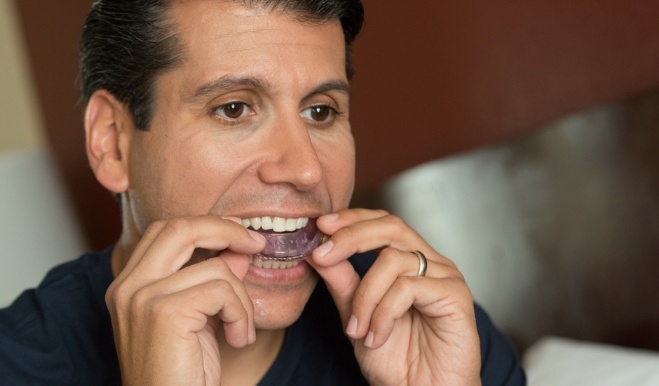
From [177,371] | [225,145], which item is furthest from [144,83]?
[177,371]

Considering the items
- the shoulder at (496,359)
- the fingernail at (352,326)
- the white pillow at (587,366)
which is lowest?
the white pillow at (587,366)

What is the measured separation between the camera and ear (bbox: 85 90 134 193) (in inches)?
55.3

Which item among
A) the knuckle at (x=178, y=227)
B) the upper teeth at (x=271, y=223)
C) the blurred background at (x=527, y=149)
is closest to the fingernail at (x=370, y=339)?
the upper teeth at (x=271, y=223)

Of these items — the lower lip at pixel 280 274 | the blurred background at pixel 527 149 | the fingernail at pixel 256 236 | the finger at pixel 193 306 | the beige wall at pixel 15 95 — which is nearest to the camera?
the finger at pixel 193 306

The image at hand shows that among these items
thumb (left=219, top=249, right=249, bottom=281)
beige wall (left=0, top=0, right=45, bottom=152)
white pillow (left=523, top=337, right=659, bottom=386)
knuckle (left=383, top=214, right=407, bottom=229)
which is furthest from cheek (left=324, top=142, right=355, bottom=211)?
beige wall (left=0, top=0, right=45, bottom=152)

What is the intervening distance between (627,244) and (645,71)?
398 mm

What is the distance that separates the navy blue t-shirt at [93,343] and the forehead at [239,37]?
46cm

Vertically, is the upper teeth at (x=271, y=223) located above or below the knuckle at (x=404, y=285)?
above

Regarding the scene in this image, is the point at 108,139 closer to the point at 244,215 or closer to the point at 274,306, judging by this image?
the point at 244,215

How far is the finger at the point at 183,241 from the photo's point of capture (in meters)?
1.11

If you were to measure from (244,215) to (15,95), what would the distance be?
232 centimetres

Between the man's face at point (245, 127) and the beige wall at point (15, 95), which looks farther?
the beige wall at point (15, 95)

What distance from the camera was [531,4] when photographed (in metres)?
1.99

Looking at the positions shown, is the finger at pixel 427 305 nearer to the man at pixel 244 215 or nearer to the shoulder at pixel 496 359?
the man at pixel 244 215
